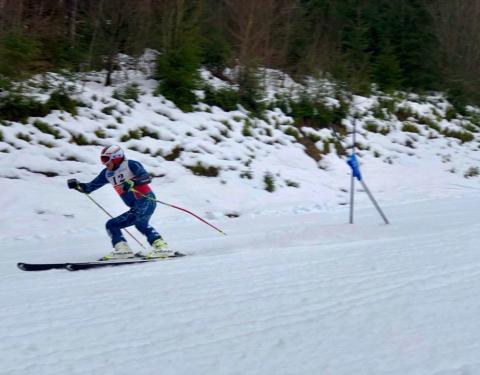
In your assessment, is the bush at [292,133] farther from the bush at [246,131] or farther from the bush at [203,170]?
the bush at [203,170]

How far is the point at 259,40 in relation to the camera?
2094 centimetres

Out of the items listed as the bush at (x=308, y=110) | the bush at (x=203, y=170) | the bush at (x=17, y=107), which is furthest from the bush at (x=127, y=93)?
the bush at (x=308, y=110)

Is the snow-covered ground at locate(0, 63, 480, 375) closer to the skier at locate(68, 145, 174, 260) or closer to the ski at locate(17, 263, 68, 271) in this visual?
the ski at locate(17, 263, 68, 271)

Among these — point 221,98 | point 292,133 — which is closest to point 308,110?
point 292,133

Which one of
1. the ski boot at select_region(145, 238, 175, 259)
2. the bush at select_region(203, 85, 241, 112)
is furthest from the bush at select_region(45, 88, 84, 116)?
the ski boot at select_region(145, 238, 175, 259)

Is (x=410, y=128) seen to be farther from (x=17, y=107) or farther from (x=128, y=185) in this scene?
(x=128, y=185)

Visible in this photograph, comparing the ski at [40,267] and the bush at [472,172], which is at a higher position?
the ski at [40,267]

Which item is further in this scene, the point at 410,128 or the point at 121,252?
the point at 410,128

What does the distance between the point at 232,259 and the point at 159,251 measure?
47.6 inches

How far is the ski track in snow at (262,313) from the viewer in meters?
3.79

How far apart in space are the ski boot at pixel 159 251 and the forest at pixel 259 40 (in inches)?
304

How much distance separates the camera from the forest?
1694 centimetres

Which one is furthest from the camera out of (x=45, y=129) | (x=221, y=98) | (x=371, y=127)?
(x=371, y=127)

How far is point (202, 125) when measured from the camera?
56.0ft
